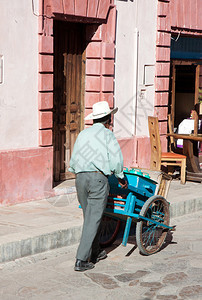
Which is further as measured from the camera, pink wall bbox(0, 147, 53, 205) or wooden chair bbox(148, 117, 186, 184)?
wooden chair bbox(148, 117, 186, 184)

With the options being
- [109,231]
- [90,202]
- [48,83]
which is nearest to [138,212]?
[109,231]

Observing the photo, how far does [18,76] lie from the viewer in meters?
9.53

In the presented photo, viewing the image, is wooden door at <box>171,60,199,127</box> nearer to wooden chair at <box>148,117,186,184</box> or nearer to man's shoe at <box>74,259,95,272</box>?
wooden chair at <box>148,117,186,184</box>

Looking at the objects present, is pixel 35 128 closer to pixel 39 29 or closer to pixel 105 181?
pixel 39 29

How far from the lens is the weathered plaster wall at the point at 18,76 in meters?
9.30

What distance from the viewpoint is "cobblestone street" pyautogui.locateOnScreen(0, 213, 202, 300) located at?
5906mm

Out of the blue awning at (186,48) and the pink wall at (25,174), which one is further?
the blue awning at (186,48)

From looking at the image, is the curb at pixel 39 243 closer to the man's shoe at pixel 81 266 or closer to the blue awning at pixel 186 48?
the man's shoe at pixel 81 266

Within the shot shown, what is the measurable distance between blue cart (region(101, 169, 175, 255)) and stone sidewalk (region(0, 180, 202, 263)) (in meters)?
0.53

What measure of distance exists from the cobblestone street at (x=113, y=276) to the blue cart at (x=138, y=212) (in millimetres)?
171

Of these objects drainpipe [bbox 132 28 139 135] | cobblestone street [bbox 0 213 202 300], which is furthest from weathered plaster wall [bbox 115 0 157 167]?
cobblestone street [bbox 0 213 202 300]

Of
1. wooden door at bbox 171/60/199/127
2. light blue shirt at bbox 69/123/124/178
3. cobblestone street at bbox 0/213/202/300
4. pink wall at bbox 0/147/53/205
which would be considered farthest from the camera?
wooden door at bbox 171/60/199/127

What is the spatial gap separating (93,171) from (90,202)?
1.05 ft

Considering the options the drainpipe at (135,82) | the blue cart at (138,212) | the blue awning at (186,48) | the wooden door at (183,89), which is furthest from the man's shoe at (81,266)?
the wooden door at (183,89)
